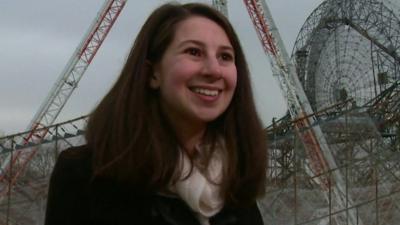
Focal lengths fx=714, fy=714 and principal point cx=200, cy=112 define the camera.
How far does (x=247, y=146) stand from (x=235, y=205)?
8.3 inches

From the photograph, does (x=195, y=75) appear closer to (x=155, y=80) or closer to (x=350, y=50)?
(x=155, y=80)

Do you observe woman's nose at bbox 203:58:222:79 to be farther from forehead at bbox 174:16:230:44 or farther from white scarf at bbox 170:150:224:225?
white scarf at bbox 170:150:224:225

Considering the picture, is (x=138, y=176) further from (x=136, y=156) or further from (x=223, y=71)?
(x=223, y=71)

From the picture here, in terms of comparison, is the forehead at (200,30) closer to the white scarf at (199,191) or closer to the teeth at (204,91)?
the teeth at (204,91)

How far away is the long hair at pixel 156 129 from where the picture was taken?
2021mm

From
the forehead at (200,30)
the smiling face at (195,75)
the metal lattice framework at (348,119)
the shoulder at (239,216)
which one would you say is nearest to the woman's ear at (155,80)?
the smiling face at (195,75)

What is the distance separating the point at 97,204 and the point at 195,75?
1.50 ft

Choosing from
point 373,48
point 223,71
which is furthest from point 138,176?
point 373,48

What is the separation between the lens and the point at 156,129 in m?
2.09

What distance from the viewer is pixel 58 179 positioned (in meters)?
2.03

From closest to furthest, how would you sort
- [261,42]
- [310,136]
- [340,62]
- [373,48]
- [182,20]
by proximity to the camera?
[182,20], [310,136], [261,42], [373,48], [340,62]

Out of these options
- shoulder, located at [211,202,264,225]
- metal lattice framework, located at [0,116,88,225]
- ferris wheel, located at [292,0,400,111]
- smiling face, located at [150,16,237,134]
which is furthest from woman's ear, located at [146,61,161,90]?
ferris wheel, located at [292,0,400,111]

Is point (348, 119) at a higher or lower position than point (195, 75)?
higher

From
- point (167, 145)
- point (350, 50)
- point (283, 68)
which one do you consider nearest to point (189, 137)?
point (167, 145)
